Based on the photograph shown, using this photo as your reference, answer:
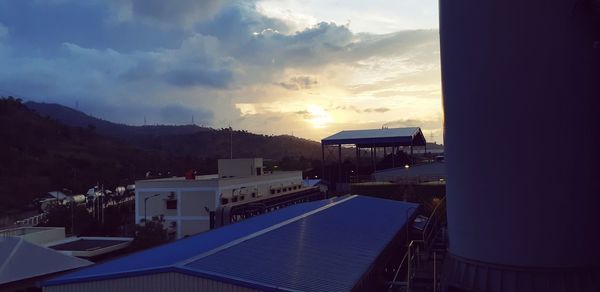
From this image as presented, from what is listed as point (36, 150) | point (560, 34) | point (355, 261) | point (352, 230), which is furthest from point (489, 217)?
point (36, 150)

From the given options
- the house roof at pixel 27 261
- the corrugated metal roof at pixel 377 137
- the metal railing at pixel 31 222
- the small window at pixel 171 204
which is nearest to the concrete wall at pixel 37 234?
the house roof at pixel 27 261

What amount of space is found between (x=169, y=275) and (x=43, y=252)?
637 inches

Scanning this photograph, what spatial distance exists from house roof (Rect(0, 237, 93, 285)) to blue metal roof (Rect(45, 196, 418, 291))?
10182 mm

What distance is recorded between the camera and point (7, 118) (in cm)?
12725

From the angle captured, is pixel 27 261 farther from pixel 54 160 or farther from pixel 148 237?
pixel 54 160

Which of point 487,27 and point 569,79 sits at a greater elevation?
point 487,27

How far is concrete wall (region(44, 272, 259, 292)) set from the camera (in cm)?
1268

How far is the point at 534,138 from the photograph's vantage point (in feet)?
30.1

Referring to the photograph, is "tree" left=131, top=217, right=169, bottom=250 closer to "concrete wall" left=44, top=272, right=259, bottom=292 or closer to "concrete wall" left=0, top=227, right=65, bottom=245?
"concrete wall" left=0, top=227, right=65, bottom=245

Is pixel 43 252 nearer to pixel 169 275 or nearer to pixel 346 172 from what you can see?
pixel 169 275

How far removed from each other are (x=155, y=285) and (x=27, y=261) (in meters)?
15.3

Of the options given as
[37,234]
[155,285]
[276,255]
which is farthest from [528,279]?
[37,234]

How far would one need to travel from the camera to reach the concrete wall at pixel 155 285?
12.7 metres

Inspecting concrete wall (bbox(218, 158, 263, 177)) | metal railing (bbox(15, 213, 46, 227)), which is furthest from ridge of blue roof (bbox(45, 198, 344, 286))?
metal railing (bbox(15, 213, 46, 227))
